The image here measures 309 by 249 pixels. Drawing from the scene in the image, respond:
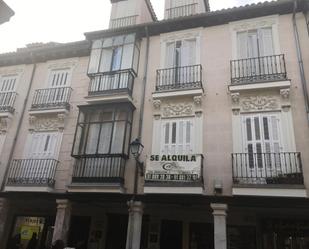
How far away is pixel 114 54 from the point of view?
1286 centimetres

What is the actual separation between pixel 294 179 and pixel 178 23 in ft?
25.3

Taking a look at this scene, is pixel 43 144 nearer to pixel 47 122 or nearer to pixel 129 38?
pixel 47 122

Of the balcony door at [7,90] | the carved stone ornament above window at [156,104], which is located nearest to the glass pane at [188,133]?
the carved stone ornament above window at [156,104]

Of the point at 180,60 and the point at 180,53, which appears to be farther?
the point at 180,53

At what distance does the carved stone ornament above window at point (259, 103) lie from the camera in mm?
10000

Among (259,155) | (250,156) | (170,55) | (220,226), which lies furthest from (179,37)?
(220,226)

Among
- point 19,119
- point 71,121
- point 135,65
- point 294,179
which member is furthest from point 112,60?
point 294,179

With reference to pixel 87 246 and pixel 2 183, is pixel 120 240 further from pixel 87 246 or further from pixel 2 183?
pixel 2 183

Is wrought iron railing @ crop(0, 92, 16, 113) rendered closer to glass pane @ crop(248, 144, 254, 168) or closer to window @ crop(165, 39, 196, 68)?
window @ crop(165, 39, 196, 68)

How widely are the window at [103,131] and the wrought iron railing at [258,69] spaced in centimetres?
426

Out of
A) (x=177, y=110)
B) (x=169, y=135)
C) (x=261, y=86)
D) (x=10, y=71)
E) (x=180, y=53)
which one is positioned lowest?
(x=169, y=135)

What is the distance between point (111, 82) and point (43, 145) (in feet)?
13.0

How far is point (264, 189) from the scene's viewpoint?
866 centimetres

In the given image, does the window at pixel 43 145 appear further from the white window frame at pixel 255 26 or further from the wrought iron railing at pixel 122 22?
the white window frame at pixel 255 26
